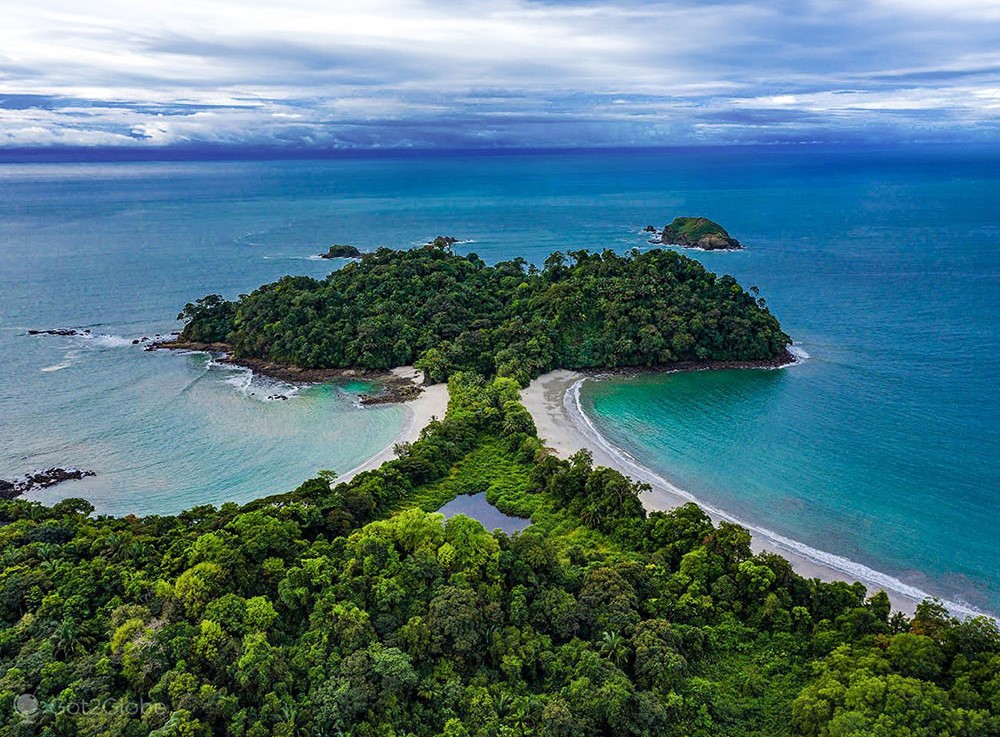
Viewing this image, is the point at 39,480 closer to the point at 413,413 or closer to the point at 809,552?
the point at 413,413

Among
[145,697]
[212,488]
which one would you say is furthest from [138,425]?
[145,697]

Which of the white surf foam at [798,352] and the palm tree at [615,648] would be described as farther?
Result: the white surf foam at [798,352]

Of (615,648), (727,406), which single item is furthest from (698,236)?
(615,648)

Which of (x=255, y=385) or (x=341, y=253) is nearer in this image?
(x=255, y=385)

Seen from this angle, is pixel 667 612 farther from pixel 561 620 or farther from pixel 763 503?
pixel 763 503

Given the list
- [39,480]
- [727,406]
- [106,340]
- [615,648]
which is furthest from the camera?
[106,340]

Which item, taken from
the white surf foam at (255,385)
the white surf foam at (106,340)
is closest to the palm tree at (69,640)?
the white surf foam at (255,385)

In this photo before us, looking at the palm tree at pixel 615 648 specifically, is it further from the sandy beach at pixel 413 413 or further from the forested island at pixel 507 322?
the forested island at pixel 507 322

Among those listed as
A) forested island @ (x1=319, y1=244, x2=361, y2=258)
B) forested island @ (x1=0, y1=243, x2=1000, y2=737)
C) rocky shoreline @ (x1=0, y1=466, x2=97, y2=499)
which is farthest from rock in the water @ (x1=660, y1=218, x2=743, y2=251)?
rocky shoreline @ (x1=0, y1=466, x2=97, y2=499)
